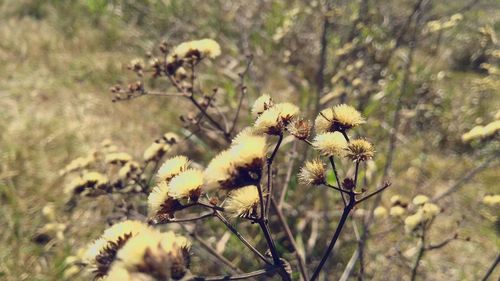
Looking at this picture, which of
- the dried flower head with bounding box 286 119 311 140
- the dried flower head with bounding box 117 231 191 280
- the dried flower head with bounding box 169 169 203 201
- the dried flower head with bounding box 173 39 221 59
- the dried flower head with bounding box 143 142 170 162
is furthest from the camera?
the dried flower head with bounding box 143 142 170 162

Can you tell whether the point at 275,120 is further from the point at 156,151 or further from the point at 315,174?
the point at 156,151

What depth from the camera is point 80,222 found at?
3238 millimetres

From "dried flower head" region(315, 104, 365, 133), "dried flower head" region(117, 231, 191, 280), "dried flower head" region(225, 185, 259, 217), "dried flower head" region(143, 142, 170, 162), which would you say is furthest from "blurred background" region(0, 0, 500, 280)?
"dried flower head" region(117, 231, 191, 280)

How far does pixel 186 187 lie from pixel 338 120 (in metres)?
0.48

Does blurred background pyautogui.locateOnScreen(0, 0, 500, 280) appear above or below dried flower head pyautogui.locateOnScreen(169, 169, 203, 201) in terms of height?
above

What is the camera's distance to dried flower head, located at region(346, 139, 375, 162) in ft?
4.11

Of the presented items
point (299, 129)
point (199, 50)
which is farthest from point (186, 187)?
point (199, 50)

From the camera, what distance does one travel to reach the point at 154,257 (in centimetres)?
87

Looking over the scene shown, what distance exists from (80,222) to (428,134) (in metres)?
3.24

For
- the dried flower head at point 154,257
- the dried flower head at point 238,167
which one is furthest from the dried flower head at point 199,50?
the dried flower head at point 154,257

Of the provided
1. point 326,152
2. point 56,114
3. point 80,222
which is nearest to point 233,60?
point 56,114

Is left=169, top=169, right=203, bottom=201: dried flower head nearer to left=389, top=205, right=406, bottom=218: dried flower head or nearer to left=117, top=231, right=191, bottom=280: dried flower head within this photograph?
left=117, top=231, right=191, bottom=280: dried flower head

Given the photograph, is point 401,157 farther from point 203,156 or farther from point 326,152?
point 326,152

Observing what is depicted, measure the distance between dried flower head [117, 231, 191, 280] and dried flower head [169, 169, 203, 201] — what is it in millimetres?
215
